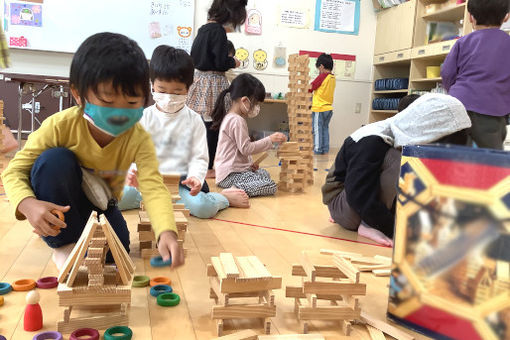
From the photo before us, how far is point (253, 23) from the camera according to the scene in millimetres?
4945

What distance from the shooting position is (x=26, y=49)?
14.4ft

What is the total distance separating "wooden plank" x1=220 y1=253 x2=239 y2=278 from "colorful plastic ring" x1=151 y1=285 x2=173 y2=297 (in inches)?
7.1

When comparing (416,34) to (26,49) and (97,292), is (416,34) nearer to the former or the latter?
(26,49)

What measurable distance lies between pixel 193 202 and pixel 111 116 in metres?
0.95

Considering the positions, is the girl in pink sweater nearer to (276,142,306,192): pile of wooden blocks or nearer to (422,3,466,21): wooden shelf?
(276,142,306,192): pile of wooden blocks

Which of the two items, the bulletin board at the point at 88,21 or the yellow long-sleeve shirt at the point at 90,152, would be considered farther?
the bulletin board at the point at 88,21

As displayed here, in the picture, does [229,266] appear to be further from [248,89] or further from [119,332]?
[248,89]

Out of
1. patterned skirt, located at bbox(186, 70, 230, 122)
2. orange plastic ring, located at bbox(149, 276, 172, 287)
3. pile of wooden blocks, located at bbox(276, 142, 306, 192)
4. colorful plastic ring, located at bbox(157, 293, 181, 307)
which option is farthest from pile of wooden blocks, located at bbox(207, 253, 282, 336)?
patterned skirt, located at bbox(186, 70, 230, 122)

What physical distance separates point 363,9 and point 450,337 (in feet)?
16.8

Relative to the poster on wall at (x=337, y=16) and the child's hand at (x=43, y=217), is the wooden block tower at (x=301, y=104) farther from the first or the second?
the poster on wall at (x=337, y=16)

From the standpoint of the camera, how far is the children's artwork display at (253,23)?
4.93m

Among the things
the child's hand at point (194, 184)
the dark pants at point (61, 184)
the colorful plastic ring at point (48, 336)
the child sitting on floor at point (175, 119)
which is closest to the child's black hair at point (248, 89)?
the child sitting on floor at point (175, 119)

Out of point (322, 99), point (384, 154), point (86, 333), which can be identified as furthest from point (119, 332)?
point (322, 99)

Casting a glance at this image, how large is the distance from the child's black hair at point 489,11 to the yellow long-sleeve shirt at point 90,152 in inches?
65.0
